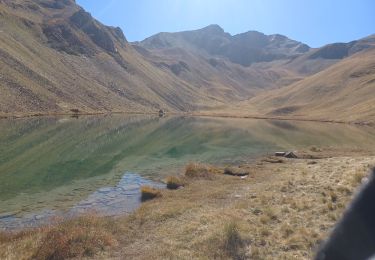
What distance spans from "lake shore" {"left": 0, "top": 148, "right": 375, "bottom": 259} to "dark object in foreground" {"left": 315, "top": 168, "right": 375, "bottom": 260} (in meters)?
13.3

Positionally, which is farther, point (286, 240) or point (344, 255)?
point (286, 240)

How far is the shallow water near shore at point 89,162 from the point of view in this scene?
92.1 feet

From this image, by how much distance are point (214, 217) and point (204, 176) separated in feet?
53.8

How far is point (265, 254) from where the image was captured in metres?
15.1

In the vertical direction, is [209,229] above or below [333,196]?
below

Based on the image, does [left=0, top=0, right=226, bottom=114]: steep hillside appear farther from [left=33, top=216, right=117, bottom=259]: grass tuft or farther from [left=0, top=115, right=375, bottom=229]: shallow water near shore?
[left=33, top=216, right=117, bottom=259]: grass tuft

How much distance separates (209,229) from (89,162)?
33384mm

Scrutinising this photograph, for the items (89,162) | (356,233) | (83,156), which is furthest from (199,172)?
(356,233)

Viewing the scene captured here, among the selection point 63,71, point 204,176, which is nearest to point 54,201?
point 204,176

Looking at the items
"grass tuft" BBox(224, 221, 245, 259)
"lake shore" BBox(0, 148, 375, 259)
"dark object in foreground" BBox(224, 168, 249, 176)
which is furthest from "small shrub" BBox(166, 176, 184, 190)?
"grass tuft" BBox(224, 221, 245, 259)

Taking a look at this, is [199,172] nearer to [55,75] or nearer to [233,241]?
[233,241]

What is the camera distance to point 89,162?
48594mm

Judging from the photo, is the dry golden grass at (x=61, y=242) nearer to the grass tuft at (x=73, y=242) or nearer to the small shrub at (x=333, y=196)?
the grass tuft at (x=73, y=242)

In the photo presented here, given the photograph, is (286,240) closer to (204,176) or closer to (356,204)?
(356,204)
